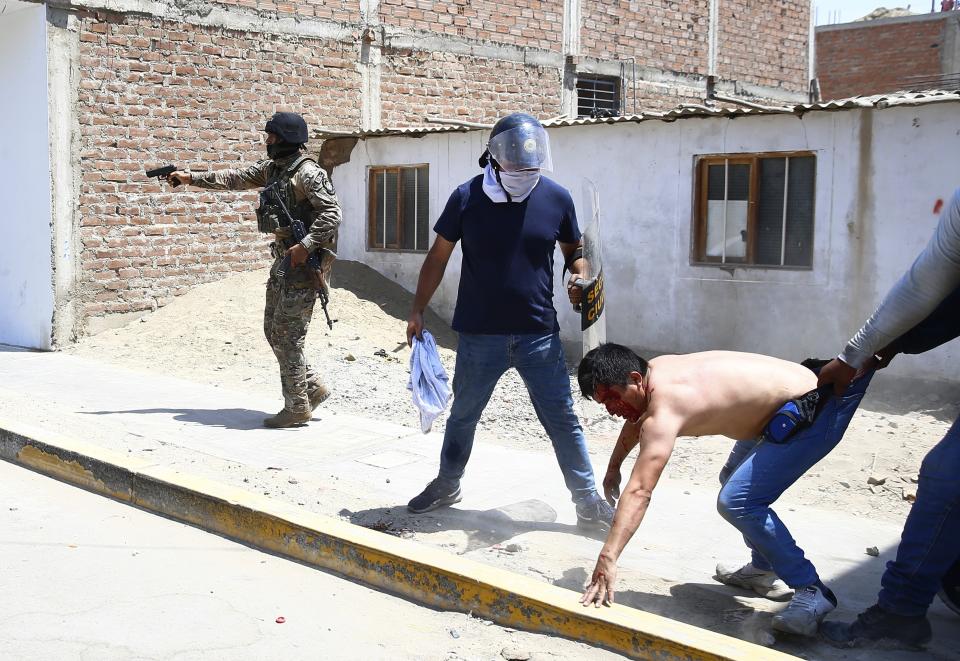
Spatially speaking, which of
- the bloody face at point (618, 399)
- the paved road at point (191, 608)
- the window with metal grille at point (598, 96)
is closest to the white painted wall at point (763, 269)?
the window with metal grille at point (598, 96)

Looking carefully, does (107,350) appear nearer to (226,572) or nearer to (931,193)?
(226,572)

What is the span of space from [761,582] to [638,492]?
99cm

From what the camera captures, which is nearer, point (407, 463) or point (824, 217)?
point (407, 463)

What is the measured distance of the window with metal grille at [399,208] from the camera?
12602 mm

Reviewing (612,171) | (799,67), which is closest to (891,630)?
Result: (612,171)

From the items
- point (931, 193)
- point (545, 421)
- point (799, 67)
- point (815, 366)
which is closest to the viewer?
point (815, 366)

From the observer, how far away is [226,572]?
4551mm

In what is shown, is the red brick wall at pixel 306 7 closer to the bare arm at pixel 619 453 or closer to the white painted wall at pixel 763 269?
the white painted wall at pixel 763 269

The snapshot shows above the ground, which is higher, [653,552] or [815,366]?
[815,366]

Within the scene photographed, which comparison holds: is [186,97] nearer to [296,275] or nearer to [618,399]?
[296,275]

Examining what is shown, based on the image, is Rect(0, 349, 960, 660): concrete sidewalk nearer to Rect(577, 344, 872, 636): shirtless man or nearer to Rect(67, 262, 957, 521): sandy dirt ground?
Rect(577, 344, 872, 636): shirtless man

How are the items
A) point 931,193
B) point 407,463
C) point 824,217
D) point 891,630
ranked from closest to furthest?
point 891,630, point 407,463, point 931,193, point 824,217

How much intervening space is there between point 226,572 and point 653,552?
1.90 m

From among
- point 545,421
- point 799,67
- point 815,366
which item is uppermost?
point 799,67
